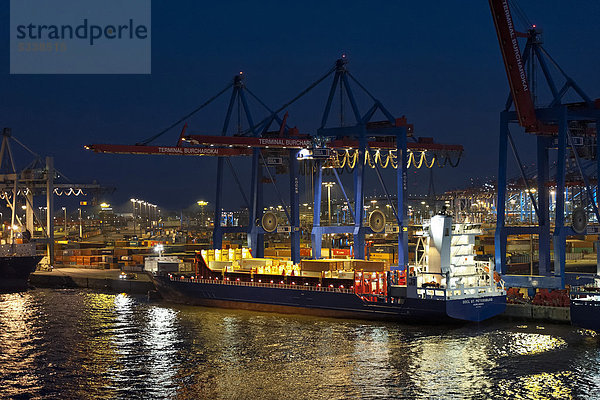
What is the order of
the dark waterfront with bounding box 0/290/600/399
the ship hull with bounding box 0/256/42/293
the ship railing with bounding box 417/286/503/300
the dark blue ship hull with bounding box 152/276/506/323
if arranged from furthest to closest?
the ship hull with bounding box 0/256/42/293 → the ship railing with bounding box 417/286/503/300 → the dark blue ship hull with bounding box 152/276/506/323 → the dark waterfront with bounding box 0/290/600/399

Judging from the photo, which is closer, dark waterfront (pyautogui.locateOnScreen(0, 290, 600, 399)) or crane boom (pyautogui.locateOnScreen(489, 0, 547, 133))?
dark waterfront (pyautogui.locateOnScreen(0, 290, 600, 399))

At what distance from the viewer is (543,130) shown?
46.7m

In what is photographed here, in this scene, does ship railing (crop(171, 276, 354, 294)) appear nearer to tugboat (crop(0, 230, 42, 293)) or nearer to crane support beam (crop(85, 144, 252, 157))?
crane support beam (crop(85, 144, 252, 157))

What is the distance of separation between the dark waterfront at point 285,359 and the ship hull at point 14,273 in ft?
64.4

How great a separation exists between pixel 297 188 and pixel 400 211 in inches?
313

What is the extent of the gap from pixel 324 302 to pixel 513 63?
727 inches

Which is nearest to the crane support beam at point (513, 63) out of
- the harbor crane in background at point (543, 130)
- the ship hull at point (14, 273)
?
the harbor crane in background at point (543, 130)

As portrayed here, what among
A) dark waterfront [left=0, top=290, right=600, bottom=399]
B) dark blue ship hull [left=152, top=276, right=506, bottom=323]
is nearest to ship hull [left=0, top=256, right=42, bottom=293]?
dark blue ship hull [left=152, top=276, right=506, bottom=323]

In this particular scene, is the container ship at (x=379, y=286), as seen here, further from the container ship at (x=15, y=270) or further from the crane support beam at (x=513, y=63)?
the container ship at (x=15, y=270)

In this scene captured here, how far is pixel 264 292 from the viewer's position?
157ft

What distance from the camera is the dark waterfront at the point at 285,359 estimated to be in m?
27.6

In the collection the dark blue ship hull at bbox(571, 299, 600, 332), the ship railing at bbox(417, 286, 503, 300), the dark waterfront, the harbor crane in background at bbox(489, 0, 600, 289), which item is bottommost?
the dark waterfront

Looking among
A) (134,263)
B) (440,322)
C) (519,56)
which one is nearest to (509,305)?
(440,322)

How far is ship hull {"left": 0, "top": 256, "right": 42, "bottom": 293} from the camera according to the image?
6312cm
